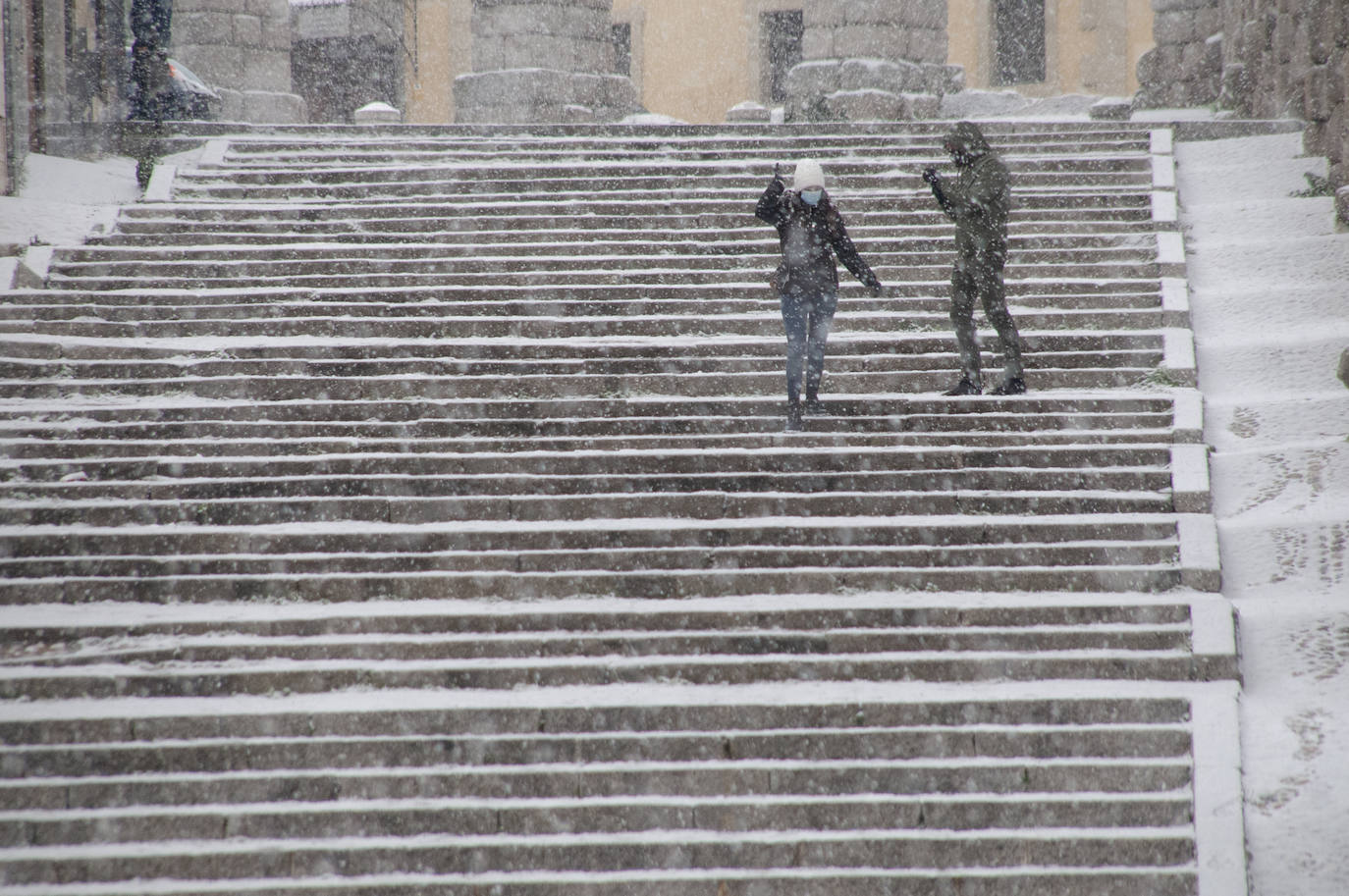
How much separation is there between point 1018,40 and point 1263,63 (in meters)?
9.34

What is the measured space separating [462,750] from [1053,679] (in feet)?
9.13

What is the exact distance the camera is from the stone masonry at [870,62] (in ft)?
52.6

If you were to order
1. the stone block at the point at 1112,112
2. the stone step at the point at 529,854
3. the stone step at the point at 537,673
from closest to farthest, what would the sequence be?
the stone step at the point at 529,854
the stone step at the point at 537,673
the stone block at the point at 1112,112

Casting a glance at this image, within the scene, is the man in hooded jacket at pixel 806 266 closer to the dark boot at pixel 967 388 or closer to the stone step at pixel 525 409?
the stone step at pixel 525 409

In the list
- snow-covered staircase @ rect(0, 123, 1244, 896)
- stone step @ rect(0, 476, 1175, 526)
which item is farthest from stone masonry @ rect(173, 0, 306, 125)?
stone step @ rect(0, 476, 1175, 526)

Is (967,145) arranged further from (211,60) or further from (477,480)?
(211,60)

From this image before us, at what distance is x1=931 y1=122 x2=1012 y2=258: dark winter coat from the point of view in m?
7.68

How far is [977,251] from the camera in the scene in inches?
301

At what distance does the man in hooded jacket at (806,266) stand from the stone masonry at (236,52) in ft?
39.3

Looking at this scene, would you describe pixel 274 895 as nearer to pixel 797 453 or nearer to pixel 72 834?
pixel 72 834

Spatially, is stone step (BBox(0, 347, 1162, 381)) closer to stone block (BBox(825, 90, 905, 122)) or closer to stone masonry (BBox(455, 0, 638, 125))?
stone block (BBox(825, 90, 905, 122))

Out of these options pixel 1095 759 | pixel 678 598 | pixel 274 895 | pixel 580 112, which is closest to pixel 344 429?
pixel 678 598

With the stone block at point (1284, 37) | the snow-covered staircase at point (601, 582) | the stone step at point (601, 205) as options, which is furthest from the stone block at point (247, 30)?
the stone block at point (1284, 37)

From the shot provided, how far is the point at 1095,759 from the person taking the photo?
5.58 meters
